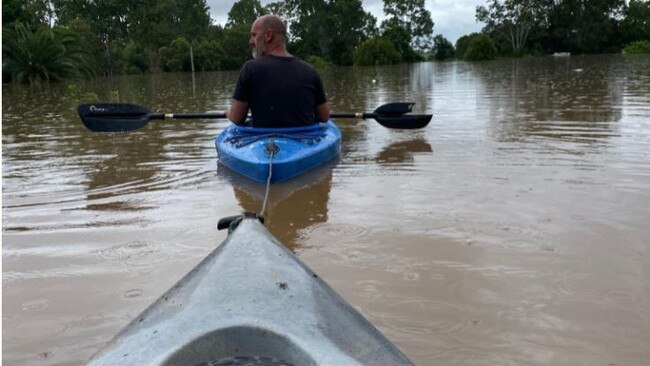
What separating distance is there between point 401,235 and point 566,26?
185ft

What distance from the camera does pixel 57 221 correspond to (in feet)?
13.0

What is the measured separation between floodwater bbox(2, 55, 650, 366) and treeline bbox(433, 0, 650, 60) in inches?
1902

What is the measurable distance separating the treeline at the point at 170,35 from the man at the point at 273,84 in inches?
861

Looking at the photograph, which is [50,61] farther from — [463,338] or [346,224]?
[463,338]

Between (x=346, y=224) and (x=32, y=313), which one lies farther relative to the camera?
(x=346, y=224)

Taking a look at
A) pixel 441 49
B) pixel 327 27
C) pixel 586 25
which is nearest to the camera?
pixel 327 27

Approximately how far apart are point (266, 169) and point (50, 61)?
22.9 meters

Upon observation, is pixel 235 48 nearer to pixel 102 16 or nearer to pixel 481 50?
pixel 102 16

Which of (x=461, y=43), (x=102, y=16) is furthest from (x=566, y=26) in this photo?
(x=102, y=16)

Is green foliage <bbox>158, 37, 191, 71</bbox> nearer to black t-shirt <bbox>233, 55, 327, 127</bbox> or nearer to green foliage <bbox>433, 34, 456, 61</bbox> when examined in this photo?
green foliage <bbox>433, 34, 456, 61</bbox>

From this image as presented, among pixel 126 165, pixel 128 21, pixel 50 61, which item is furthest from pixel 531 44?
pixel 126 165

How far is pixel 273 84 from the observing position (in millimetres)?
4980

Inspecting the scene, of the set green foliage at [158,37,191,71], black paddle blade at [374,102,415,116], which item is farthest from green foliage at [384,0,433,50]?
black paddle blade at [374,102,415,116]

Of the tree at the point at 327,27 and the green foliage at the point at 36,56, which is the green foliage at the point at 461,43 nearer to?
the tree at the point at 327,27
